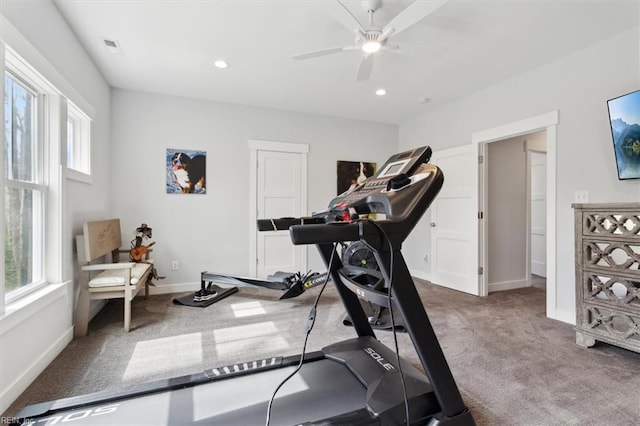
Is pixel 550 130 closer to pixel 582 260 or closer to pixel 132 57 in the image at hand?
pixel 582 260

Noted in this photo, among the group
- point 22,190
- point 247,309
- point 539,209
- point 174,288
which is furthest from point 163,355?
point 539,209

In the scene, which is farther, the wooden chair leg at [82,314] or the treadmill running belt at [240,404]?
the wooden chair leg at [82,314]

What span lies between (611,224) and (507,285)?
7.19 feet

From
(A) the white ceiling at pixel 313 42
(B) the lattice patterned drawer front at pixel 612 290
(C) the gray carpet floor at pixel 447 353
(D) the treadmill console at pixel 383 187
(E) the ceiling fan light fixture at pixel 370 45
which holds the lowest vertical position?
(C) the gray carpet floor at pixel 447 353

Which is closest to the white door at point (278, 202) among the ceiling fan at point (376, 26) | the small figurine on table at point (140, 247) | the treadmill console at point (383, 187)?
the small figurine on table at point (140, 247)

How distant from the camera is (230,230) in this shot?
4348 mm

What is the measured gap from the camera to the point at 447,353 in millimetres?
2322

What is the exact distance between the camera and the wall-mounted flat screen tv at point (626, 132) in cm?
240

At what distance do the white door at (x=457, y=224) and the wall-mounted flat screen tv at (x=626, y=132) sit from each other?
4.82ft

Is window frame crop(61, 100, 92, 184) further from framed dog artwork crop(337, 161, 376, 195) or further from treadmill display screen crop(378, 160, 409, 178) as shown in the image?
framed dog artwork crop(337, 161, 376, 195)

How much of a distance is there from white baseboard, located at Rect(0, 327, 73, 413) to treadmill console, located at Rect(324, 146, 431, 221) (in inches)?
79.1

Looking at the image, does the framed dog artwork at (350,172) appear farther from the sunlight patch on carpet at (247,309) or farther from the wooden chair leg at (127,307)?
the wooden chair leg at (127,307)

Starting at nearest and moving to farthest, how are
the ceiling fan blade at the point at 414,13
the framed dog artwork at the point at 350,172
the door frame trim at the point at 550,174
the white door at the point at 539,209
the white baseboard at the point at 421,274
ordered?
the ceiling fan blade at the point at 414,13 → the door frame trim at the point at 550,174 → the white baseboard at the point at 421,274 → the framed dog artwork at the point at 350,172 → the white door at the point at 539,209

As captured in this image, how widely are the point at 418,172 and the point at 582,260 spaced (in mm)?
2038
